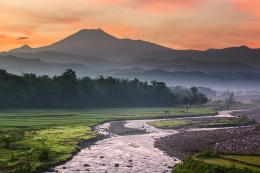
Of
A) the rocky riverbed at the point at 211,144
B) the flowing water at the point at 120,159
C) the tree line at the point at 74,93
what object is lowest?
the flowing water at the point at 120,159

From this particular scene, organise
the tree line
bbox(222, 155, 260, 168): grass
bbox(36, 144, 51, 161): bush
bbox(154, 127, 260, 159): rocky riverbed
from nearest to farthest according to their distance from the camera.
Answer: bbox(222, 155, 260, 168): grass, bbox(36, 144, 51, 161): bush, bbox(154, 127, 260, 159): rocky riverbed, the tree line

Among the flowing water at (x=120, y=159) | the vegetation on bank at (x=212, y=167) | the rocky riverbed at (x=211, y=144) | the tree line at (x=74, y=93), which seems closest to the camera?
the vegetation on bank at (x=212, y=167)

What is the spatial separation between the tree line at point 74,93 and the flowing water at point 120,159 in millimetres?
66455

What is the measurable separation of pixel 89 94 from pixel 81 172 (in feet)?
348

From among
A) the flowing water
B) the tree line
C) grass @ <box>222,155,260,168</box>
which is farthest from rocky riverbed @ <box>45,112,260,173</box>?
the tree line

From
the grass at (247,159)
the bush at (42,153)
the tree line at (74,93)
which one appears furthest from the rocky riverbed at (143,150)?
the tree line at (74,93)

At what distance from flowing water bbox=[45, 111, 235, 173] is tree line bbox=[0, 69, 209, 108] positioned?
66.5m

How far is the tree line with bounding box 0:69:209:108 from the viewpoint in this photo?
110938 millimetres

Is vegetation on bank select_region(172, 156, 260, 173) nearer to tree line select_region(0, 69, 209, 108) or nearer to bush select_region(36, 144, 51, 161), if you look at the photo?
bush select_region(36, 144, 51, 161)

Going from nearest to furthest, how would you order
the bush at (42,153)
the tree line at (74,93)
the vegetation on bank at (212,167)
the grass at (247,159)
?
the vegetation on bank at (212,167)
the grass at (247,159)
the bush at (42,153)
the tree line at (74,93)

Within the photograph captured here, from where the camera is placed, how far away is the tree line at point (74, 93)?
111 m

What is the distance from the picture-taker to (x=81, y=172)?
33094 millimetres

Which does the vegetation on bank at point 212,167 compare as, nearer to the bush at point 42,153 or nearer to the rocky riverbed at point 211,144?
the rocky riverbed at point 211,144

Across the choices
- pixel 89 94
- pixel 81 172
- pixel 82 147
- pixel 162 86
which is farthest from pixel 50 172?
pixel 162 86
